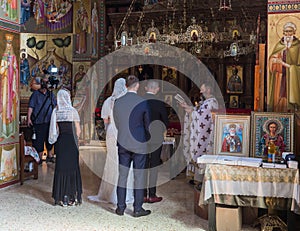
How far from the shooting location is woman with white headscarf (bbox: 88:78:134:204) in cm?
559

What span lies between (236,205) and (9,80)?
13.4 feet

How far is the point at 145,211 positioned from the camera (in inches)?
199

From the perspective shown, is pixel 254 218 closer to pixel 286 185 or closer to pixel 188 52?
pixel 286 185

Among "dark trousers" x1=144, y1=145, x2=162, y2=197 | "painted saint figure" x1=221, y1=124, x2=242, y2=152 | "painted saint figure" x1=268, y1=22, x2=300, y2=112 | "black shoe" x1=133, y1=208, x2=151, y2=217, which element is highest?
"painted saint figure" x1=268, y1=22, x2=300, y2=112

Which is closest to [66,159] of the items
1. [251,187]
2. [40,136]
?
[251,187]

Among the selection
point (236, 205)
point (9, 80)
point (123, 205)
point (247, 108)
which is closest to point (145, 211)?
point (123, 205)

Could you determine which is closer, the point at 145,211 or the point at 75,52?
the point at 145,211

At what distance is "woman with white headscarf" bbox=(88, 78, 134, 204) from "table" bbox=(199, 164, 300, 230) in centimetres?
164

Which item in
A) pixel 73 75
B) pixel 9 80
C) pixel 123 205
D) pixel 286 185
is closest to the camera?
pixel 286 185

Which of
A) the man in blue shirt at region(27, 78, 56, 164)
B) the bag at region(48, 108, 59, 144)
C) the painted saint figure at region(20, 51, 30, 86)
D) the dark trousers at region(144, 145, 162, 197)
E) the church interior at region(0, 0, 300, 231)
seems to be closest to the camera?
the church interior at region(0, 0, 300, 231)

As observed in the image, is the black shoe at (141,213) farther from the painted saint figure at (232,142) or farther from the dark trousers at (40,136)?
the dark trousers at (40,136)

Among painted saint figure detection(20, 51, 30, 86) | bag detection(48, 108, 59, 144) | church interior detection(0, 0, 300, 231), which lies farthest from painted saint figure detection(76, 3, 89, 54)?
bag detection(48, 108, 59, 144)

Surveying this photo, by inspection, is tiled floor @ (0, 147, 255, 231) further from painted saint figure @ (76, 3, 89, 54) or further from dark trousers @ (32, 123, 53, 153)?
painted saint figure @ (76, 3, 89, 54)

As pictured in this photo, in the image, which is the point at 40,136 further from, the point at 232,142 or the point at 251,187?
the point at 251,187
